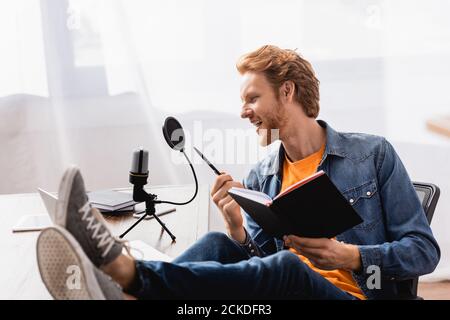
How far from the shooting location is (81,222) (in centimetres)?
95

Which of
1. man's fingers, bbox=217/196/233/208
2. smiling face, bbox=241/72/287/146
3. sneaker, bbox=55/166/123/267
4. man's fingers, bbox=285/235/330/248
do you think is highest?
smiling face, bbox=241/72/287/146

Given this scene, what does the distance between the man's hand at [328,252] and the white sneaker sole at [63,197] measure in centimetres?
49

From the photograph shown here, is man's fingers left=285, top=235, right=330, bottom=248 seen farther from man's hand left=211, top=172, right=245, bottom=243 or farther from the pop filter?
the pop filter

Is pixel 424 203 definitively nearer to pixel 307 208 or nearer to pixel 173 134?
pixel 307 208

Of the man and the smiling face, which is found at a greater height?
the smiling face

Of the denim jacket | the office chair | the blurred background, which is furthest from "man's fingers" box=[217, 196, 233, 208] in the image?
the blurred background

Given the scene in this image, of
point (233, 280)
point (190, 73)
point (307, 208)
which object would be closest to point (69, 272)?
point (233, 280)

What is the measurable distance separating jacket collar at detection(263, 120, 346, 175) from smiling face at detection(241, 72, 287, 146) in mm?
53

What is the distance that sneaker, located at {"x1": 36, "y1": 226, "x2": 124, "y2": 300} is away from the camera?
880mm

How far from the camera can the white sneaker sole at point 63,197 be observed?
932mm

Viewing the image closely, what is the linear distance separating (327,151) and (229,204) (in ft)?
0.91

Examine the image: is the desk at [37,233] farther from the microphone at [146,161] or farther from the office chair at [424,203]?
the office chair at [424,203]

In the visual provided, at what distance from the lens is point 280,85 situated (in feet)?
4.89

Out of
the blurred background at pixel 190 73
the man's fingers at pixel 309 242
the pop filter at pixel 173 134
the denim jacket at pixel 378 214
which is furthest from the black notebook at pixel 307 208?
the blurred background at pixel 190 73
